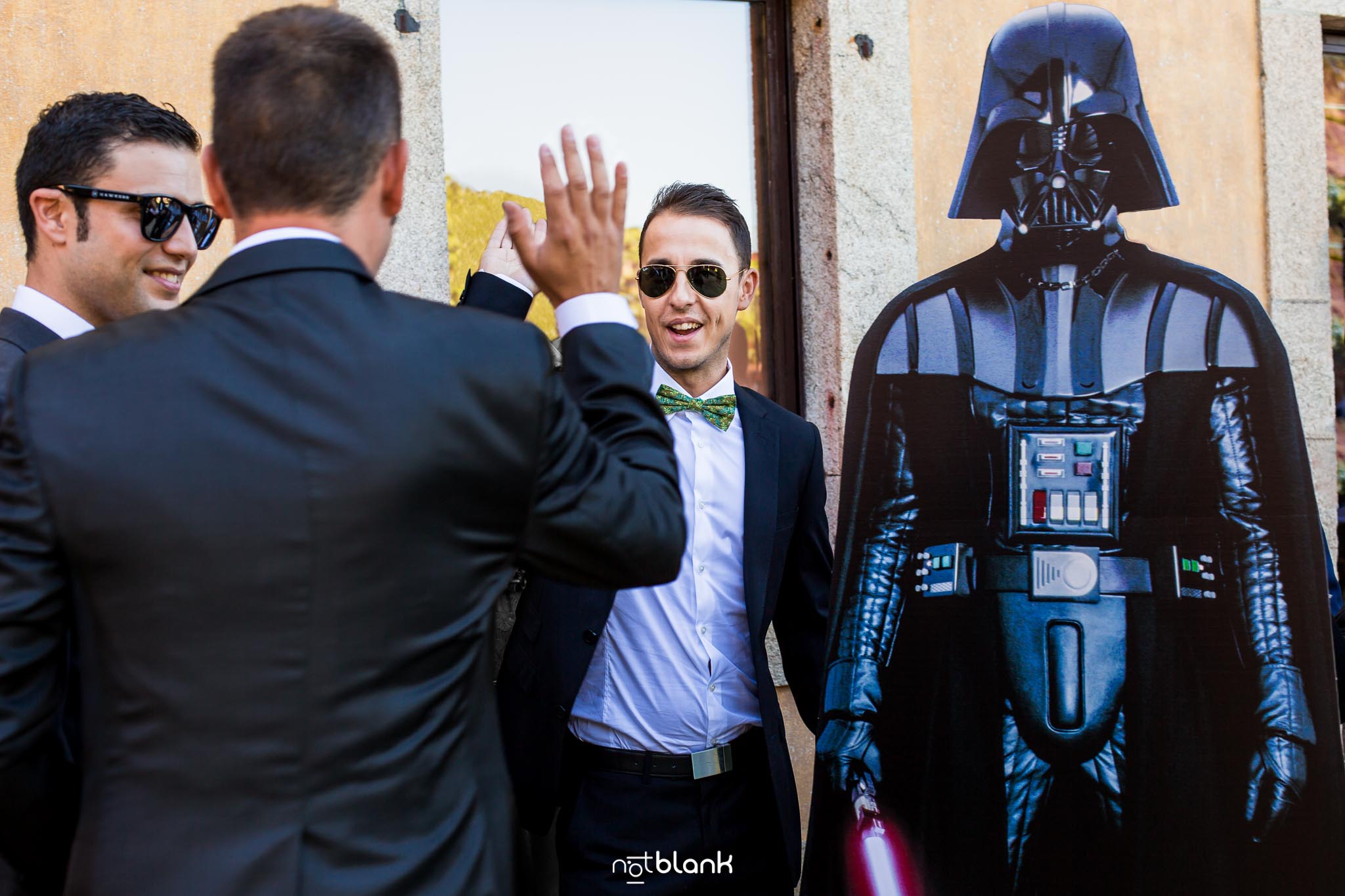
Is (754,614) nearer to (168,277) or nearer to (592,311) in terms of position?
(592,311)

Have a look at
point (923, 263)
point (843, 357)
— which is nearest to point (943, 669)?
point (843, 357)

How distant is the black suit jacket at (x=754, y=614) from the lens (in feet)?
9.23

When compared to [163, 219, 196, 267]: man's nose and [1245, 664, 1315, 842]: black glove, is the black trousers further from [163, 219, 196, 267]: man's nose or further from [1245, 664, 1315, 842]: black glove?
[163, 219, 196, 267]: man's nose

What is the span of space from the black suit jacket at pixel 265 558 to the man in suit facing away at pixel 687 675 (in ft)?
4.32

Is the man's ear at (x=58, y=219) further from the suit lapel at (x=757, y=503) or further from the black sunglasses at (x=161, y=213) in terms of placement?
the suit lapel at (x=757, y=503)

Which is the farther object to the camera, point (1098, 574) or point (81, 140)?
point (1098, 574)

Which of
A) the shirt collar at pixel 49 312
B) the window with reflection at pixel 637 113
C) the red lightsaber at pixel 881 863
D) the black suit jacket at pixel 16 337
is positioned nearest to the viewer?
the black suit jacket at pixel 16 337

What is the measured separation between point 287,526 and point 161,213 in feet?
4.45

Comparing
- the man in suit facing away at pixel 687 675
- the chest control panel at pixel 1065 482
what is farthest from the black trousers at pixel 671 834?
the chest control panel at pixel 1065 482

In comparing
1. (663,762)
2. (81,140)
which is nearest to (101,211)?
(81,140)

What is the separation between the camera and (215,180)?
5.14ft

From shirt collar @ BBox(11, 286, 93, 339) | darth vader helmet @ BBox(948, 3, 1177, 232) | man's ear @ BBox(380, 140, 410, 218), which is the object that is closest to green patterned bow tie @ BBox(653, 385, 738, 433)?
darth vader helmet @ BBox(948, 3, 1177, 232)

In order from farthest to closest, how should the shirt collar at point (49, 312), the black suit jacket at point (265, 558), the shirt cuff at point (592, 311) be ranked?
1. the shirt collar at point (49, 312)
2. the shirt cuff at point (592, 311)
3. the black suit jacket at point (265, 558)

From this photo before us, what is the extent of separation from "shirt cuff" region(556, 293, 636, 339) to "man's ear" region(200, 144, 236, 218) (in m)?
0.45
